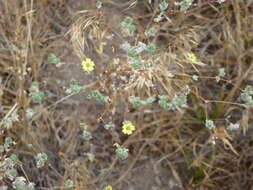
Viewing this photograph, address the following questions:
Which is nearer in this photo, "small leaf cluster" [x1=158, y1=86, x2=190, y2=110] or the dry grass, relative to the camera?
"small leaf cluster" [x1=158, y1=86, x2=190, y2=110]

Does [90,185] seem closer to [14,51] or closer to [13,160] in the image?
[13,160]

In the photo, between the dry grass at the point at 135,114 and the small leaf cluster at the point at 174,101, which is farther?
the dry grass at the point at 135,114

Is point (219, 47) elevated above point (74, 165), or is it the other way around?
point (219, 47)

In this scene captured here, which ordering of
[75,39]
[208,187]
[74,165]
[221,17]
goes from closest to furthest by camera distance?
[75,39]
[74,165]
[208,187]
[221,17]

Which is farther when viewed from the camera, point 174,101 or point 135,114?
point 135,114

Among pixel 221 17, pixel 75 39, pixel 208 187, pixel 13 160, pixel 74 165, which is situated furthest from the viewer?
pixel 221 17

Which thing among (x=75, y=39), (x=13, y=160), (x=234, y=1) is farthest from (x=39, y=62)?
(x=234, y=1)

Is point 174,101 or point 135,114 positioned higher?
point 174,101

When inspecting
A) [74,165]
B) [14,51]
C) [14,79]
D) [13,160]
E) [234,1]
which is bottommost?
[74,165]
